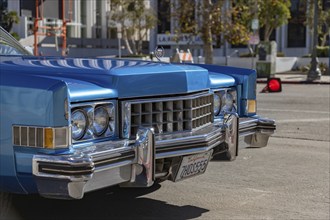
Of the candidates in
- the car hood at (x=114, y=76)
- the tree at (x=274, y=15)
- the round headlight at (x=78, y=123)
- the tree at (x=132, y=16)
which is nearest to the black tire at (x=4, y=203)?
the round headlight at (x=78, y=123)

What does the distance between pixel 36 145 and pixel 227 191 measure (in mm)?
2856

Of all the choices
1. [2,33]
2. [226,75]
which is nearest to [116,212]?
[226,75]

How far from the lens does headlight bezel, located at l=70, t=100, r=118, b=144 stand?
3517 millimetres

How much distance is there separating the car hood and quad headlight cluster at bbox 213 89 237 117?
569 mm

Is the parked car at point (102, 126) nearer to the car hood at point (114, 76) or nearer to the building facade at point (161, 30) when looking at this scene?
the car hood at point (114, 76)

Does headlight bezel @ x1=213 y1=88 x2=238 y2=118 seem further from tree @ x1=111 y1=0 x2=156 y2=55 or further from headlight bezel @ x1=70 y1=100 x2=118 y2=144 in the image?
tree @ x1=111 y1=0 x2=156 y2=55

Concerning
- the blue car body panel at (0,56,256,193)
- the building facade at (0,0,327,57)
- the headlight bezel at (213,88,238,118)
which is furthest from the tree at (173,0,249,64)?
the blue car body panel at (0,56,256,193)

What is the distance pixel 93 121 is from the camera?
3.62 metres

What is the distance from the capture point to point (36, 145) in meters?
3.30

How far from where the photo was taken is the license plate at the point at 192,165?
416 centimetres

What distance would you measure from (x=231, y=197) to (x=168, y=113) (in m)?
1.75

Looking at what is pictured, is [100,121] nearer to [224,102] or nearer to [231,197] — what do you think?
[224,102]

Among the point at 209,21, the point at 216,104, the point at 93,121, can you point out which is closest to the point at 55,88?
the point at 93,121

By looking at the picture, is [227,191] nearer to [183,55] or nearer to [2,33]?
[2,33]
